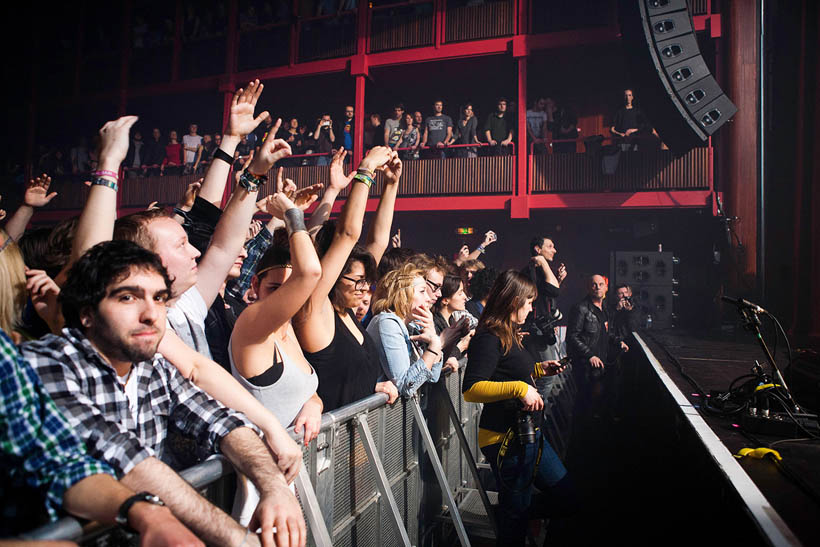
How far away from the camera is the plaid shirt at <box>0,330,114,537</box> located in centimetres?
106

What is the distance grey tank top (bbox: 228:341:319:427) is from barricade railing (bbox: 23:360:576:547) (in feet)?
0.42

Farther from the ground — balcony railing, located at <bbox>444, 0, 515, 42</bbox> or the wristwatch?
balcony railing, located at <bbox>444, 0, 515, 42</bbox>

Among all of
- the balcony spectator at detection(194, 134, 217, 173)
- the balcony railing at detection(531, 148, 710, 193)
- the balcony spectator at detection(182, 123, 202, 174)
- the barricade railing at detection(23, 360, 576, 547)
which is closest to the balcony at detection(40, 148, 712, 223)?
the balcony railing at detection(531, 148, 710, 193)

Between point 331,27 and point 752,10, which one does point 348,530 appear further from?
point 331,27

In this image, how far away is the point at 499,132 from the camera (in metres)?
12.9

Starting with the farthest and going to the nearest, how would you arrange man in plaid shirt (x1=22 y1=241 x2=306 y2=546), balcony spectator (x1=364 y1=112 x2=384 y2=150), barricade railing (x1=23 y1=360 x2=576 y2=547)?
balcony spectator (x1=364 y1=112 x2=384 y2=150) < barricade railing (x1=23 y1=360 x2=576 y2=547) < man in plaid shirt (x1=22 y1=241 x2=306 y2=546)

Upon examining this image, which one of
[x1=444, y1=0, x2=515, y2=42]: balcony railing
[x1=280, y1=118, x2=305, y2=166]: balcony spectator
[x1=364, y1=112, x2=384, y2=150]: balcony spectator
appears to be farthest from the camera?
[x1=280, y1=118, x2=305, y2=166]: balcony spectator

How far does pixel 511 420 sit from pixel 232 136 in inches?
78.3

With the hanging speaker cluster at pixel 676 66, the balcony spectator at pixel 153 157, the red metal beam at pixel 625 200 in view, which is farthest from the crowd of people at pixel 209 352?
the balcony spectator at pixel 153 157

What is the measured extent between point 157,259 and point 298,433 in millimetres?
724

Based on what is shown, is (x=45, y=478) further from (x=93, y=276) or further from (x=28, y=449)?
(x=93, y=276)

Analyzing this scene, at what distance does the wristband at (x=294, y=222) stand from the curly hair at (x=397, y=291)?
129cm

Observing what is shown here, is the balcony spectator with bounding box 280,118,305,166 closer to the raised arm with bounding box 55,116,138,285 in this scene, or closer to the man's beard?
the raised arm with bounding box 55,116,138,285

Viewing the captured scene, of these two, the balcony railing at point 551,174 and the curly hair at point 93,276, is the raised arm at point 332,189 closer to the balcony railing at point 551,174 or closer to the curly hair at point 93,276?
the curly hair at point 93,276
